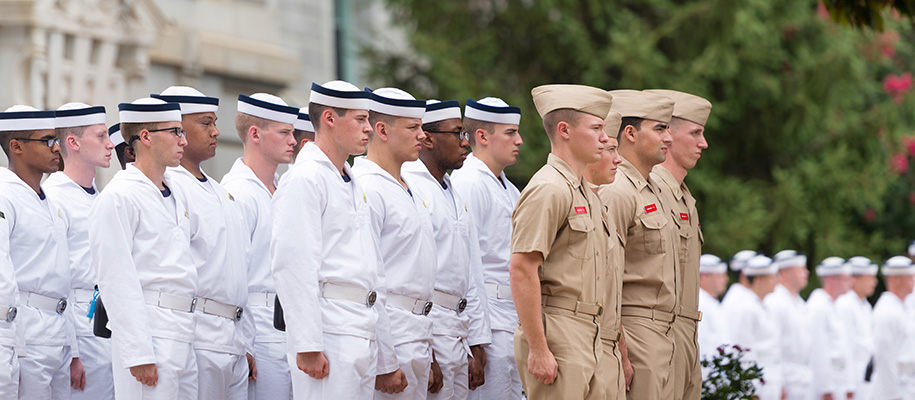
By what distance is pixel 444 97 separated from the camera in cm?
1662

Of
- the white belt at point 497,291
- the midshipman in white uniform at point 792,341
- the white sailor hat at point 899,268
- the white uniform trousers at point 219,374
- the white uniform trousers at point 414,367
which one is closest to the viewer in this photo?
the white uniform trousers at point 219,374

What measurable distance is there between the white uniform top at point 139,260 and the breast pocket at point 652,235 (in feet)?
7.59

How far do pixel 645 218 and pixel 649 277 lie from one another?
1.05 ft

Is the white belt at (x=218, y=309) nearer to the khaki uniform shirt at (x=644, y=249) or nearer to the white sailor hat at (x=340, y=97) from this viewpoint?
the white sailor hat at (x=340, y=97)

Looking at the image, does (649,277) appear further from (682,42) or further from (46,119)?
(682,42)

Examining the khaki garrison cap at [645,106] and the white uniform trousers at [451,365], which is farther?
the khaki garrison cap at [645,106]

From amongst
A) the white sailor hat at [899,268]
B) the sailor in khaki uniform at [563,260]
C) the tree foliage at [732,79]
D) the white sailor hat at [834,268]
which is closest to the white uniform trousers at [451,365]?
the sailor in khaki uniform at [563,260]

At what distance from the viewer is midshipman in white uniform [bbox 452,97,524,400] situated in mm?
7355

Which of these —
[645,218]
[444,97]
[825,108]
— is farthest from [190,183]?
[825,108]

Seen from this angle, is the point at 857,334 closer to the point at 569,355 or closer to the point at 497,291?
the point at 497,291

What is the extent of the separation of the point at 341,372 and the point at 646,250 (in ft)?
6.05

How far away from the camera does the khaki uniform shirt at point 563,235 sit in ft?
19.0

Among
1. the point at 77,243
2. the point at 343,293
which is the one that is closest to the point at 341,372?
the point at 343,293

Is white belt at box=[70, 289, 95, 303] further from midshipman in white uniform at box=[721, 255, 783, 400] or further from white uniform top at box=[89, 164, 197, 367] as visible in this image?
midshipman in white uniform at box=[721, 255, 783, 400]
